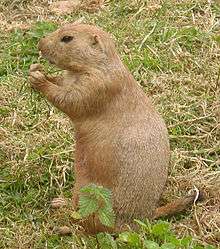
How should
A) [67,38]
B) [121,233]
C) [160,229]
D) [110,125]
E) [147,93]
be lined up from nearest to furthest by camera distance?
[160,229] → [121,233] → [110,125] → [67,38] → [147,93]

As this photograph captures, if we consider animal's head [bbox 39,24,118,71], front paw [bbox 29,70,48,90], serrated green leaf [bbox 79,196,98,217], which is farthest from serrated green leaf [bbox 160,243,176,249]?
front paw [bbox 29,70,48,90]

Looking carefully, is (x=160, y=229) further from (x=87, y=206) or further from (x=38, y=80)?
(x=38, y=80)

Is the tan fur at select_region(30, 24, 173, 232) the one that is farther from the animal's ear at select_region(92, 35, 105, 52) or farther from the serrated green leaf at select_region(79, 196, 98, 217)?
the serrated green leaf at select_region(79, 196, 98, 217)

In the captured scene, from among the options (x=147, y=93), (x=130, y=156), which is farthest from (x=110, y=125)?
(x=147, y=93)

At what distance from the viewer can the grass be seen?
3996 millimetres

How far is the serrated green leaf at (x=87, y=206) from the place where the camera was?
3.29m

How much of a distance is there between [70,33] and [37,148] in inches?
37.5

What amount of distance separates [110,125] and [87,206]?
1.82ft

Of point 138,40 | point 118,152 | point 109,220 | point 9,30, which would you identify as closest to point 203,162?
point 118,152

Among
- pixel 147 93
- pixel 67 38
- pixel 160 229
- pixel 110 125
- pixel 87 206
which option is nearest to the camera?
pixel 87 206

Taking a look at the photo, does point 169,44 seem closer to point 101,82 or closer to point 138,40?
point 138,40

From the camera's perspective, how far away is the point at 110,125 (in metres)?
3.73

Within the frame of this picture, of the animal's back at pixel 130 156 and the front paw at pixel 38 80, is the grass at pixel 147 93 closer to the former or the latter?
the animal's back at pixel 130 156

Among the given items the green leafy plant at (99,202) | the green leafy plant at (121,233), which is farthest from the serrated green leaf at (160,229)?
the green leafy plant at (99,202)
